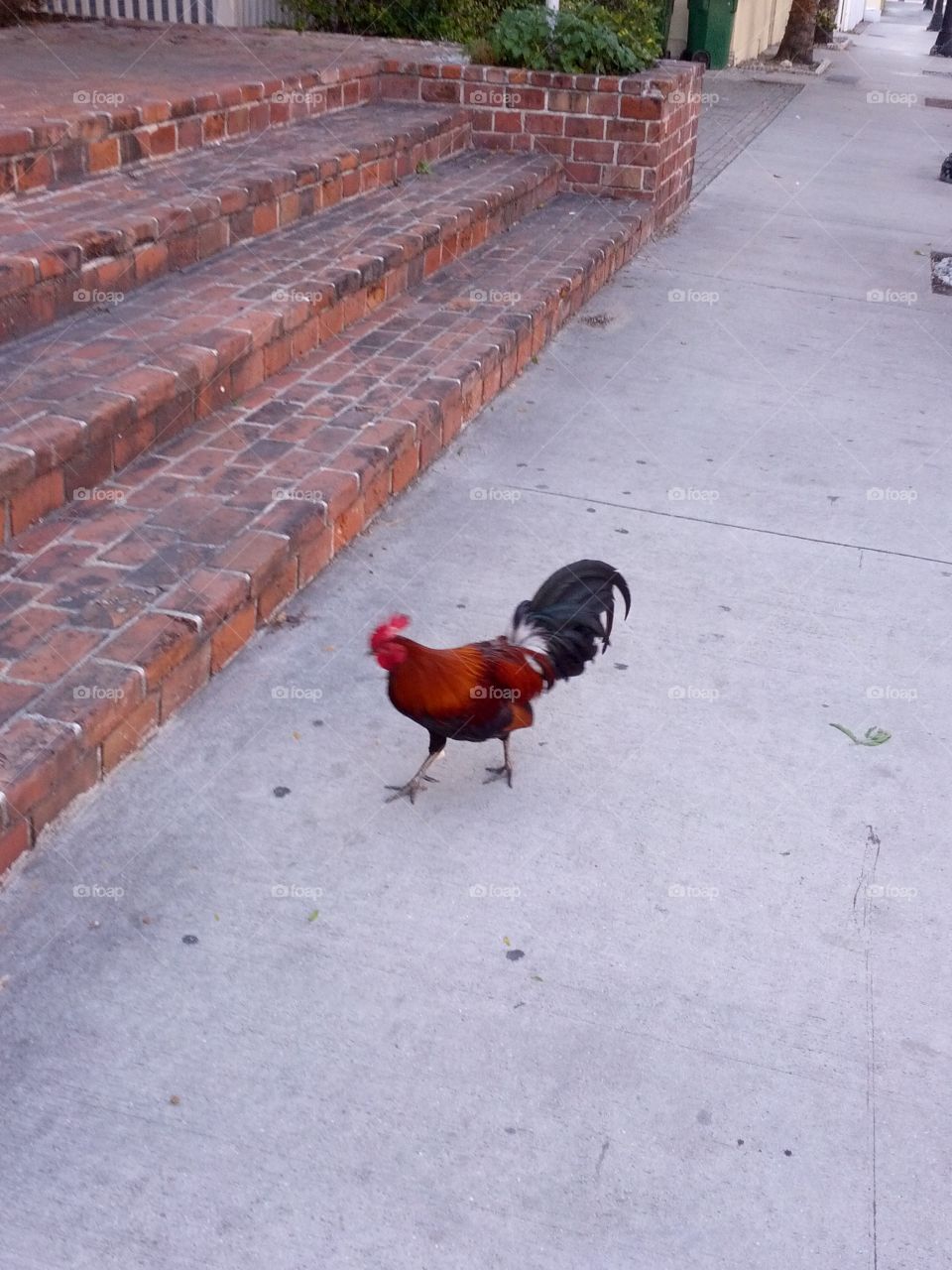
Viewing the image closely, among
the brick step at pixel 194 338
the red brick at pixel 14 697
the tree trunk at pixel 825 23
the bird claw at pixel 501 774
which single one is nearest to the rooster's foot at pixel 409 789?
the bird claw at pixel 501 774

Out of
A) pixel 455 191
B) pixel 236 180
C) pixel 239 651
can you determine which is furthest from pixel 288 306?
pixel 455 191

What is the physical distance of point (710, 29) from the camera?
62.3 feet

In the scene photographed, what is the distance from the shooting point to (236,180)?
566 cm

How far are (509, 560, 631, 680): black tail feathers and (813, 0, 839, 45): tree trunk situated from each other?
2437cm

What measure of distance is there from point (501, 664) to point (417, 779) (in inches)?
14.8

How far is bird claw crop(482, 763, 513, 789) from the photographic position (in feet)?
11.0

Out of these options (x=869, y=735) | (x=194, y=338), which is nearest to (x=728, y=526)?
(x=869, y=735)

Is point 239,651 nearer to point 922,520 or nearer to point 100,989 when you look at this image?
point 100,989

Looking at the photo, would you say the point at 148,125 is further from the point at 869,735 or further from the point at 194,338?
the point at 869,735

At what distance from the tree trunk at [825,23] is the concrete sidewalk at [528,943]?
77.8 ft

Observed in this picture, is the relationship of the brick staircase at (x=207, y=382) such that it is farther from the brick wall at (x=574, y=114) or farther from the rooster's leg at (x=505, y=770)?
the brick wall at (x=574, y=114)

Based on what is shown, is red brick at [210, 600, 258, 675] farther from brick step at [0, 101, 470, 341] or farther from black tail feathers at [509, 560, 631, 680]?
brick step at [0, 101, 470, 341]

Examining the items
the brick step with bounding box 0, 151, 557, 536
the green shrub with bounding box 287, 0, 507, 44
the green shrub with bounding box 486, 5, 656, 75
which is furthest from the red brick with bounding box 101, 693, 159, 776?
the green shrub with bounding box 287, 0, 507, 44

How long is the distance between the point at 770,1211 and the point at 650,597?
2324 mm
